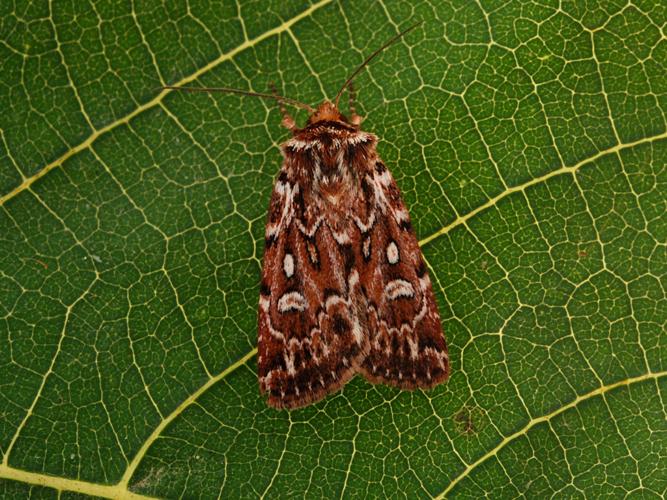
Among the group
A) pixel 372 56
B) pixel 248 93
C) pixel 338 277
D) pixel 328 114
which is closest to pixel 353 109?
pixel 328 114

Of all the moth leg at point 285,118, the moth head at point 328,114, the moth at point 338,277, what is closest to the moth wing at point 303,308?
the moth at point 338,277

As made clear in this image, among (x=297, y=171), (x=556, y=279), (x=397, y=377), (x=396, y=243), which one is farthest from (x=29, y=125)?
(x=556, y=279)

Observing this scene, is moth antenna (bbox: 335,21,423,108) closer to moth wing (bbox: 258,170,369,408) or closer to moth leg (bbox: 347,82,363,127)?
moth leg (bbox: 347,82,363,127)

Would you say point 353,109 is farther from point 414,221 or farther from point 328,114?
point 414,221

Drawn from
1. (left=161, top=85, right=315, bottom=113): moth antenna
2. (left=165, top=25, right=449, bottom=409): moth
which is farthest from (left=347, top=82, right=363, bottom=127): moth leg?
(left=161, top=85, right=315, bottom=113): moth antenna

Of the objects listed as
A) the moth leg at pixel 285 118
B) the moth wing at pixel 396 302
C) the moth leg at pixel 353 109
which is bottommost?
the moth wing at pixel 396 302

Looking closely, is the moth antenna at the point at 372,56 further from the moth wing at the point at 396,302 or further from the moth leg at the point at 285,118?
the moth wing at the point at 396,302
